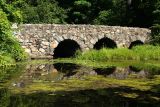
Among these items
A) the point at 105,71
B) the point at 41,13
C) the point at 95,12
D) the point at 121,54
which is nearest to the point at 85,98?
the point at 105,71

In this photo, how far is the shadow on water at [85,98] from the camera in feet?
32.9

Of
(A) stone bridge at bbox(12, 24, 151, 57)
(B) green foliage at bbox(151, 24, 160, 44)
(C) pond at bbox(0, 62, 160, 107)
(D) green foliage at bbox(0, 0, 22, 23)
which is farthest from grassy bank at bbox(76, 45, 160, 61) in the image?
(C) pond at bbox(0, 62, 160, 107)

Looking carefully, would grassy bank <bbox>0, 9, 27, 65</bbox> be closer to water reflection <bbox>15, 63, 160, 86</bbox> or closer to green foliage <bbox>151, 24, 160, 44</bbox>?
water reflection <bbox>15, 63, 160, 86</bbox>

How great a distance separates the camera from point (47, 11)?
32.4m

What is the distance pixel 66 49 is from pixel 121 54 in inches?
270

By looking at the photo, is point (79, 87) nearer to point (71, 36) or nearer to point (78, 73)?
point (78, 73)

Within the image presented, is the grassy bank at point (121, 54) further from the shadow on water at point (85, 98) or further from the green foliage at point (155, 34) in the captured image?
the shadow on water at point (85, 98)

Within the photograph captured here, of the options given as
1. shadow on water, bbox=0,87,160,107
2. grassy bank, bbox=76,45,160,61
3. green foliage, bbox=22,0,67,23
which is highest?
green foliage, bbox=22,0,67,23

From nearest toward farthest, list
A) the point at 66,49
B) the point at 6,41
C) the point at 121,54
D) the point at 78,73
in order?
the point at 78,73 → the point at 6,41 → the point at 121,54 → the point at 66,49

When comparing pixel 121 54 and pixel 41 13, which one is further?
pixel 41 13

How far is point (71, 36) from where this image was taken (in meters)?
26.2

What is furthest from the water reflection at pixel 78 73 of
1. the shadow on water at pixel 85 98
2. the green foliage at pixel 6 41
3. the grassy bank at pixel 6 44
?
the shadow on water at pixel 85 98

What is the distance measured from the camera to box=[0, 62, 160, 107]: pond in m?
10.3

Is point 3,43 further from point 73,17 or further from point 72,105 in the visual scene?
point 73,17
